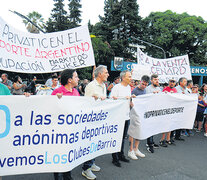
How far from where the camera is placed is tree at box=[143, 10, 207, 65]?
100 ft

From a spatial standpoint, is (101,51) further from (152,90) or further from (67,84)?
(67,84)

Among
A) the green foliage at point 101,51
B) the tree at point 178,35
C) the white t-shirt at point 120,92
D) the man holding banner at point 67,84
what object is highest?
the tree at point 178,35

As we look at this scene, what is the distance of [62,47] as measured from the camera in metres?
4.69

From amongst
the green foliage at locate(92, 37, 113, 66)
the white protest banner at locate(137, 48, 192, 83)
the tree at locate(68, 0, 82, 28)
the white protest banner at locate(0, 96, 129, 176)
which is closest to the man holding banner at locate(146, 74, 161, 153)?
the white protest banner at locate(0, 96, 129, 176)

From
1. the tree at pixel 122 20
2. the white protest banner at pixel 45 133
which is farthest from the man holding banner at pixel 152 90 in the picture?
the tree at pixel 122 20

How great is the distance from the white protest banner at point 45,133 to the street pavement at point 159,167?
2.41 feet

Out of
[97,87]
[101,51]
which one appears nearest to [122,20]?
[101,51]

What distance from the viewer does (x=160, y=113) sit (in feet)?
14.6

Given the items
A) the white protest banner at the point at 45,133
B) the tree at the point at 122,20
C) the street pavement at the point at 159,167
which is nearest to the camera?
the white protest banner at the point at 45,133

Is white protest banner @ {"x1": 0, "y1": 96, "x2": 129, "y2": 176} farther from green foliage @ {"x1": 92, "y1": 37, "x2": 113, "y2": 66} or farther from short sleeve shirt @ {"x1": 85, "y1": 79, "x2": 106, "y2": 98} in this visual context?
green foliage @ {"x1": 92, "y1": 37, "x2": 113, "y2": 66}

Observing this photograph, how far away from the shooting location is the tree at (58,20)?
1167 inches

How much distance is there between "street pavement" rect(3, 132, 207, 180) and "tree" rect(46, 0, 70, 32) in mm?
28256

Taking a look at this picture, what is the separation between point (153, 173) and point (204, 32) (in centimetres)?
3343

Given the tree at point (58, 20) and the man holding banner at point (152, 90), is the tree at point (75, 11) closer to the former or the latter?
the tree at point (58, 20)
